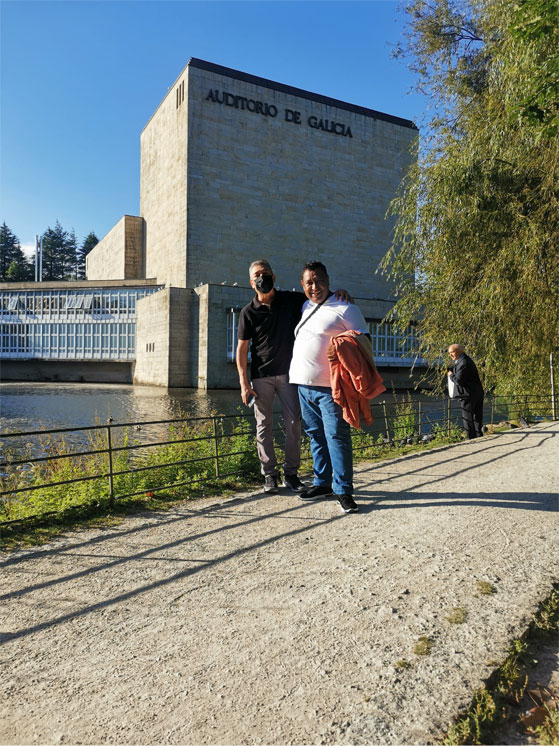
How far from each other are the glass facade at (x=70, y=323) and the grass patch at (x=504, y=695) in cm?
5154

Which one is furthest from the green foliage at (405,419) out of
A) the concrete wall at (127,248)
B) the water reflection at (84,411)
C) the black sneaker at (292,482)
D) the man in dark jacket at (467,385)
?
the concrete wall at (127,248)

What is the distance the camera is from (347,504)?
4379mm

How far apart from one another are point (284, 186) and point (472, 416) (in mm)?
46300

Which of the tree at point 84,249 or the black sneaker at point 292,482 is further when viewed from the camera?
the tree at point 84,249

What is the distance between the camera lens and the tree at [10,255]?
9312 centimetres

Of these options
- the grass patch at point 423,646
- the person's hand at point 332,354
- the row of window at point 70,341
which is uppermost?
the row of window at point 70,341

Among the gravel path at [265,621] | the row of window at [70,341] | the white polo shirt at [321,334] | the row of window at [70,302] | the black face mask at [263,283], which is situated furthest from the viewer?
the row of window at [70,302]

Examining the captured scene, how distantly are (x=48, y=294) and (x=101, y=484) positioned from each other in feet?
176

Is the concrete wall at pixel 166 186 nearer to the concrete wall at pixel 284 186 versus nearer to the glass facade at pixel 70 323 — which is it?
the concrete wall at pixel 284 186

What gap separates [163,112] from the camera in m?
51.9

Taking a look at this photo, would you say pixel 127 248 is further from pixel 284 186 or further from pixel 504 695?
pixel 504 695

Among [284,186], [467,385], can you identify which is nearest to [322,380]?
[467,385]

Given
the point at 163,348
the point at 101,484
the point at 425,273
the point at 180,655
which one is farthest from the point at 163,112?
the point at 180,655

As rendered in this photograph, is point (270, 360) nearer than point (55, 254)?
Yes
